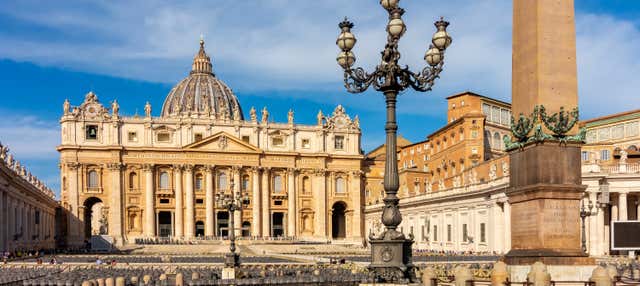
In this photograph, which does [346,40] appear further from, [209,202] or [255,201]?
[255,201]

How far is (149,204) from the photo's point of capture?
8888 centimetres

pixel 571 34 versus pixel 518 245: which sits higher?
pixel 571 34

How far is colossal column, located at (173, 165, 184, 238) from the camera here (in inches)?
3531

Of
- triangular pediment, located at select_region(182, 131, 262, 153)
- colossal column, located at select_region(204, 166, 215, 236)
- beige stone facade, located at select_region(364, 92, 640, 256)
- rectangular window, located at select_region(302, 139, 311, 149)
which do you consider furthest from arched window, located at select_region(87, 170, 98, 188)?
beige stone facade, located at select_region(364, 92, 640, 256)

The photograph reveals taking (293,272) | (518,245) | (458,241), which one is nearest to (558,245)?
(518,245)

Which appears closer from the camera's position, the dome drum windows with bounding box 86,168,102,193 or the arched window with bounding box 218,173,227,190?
the dome drum windows with bounding box 86,168,102,193

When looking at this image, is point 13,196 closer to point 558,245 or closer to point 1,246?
point 1,246

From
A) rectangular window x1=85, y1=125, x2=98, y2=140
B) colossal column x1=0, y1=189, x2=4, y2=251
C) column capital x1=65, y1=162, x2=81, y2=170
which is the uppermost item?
rectangular window x1=85, y1=125, x2=98, y2=140

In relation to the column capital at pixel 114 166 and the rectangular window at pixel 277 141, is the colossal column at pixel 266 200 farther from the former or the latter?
the column capital at pixel 114 166

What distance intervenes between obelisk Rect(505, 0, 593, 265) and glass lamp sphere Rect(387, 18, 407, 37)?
12.4 feet

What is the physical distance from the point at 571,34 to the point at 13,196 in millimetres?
46428

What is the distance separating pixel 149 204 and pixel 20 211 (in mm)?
31426

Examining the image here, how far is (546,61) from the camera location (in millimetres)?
17266

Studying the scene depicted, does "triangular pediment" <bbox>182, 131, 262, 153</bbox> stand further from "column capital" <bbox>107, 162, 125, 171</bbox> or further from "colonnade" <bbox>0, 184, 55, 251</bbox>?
"colonnade" <bbox>0, 184, 55, 251</bbox>
